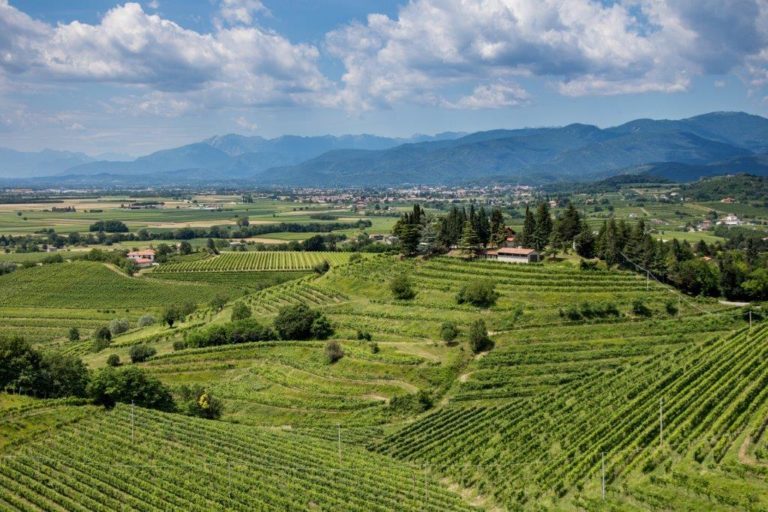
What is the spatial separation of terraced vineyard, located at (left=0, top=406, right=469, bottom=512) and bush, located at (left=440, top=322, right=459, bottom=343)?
19559 mm

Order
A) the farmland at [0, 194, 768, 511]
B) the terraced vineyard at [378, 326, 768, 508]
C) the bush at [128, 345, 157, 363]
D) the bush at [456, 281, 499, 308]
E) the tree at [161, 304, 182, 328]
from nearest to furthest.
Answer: the farmland at [0, 194, 768, 511] < the terraced vineyard at [378, 326, 768, 508] < the bush at [456, 281, 499, 308] < the bush at [128, 345, 157, 363] < the tree at [161, 304, 182, 328]

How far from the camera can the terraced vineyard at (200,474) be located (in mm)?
36156

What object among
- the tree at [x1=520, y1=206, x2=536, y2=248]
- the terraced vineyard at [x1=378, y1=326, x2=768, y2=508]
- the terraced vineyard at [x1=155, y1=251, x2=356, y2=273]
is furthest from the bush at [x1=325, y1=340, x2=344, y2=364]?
the terraced vineyard at [x1=155, y1=251, x2=356, y2=273]

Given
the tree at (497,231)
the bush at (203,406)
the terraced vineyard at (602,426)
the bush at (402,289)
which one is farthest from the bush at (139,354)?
the tree at (497,231)

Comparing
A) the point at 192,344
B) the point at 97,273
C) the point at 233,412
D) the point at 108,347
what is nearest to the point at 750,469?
the point at 233,412

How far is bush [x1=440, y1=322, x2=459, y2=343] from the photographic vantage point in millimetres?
62719

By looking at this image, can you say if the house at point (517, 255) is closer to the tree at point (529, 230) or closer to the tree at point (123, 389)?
the tree at point (529, 230)

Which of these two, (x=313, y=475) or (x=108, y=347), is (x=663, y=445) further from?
(x=108, y=347)

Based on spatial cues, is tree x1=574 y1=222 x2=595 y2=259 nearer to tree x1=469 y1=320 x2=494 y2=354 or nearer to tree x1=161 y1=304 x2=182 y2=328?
tree x1=469 y1=320 x2=494 y2=354

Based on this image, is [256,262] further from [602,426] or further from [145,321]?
[602,426]

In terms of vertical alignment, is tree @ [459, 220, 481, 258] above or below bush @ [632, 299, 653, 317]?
above

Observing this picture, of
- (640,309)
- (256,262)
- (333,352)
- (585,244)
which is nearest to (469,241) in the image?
(585,244)

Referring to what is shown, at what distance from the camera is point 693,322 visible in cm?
6194

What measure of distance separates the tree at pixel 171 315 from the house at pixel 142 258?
2319 inches
